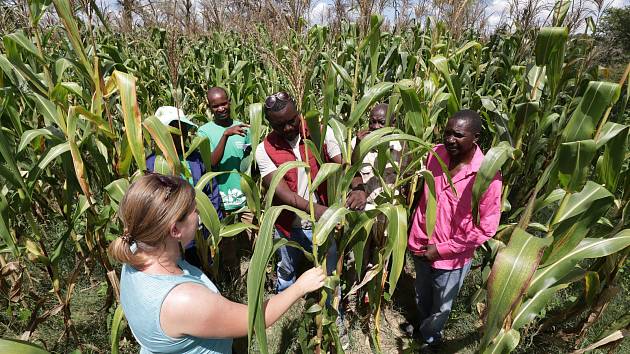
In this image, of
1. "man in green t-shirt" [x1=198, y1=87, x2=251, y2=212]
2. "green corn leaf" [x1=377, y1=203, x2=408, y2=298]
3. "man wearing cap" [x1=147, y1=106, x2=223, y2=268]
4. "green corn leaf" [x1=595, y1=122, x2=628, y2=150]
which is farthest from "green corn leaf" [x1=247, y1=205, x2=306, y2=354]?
"man in green t-shirt" [x1=198, y1=87, x2=251, y2=212]

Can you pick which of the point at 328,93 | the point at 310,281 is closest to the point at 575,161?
the point at 328,93

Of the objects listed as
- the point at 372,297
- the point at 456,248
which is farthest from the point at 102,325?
the point at 456,248

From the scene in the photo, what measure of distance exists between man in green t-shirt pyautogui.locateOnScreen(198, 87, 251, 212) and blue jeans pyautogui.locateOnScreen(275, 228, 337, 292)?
525 mm

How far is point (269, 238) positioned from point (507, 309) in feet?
2.88

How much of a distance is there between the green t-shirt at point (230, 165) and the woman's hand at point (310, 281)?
1606 millimetres

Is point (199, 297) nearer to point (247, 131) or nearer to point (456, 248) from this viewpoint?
point (456, 248)

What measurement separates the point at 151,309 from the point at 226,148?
1880 millimetres

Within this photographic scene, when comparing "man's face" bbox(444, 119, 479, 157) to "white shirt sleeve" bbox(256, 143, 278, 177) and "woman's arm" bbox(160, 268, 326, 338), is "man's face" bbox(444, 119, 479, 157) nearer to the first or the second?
"white shirt sleeve" bbox(256, 143, 278, 177)

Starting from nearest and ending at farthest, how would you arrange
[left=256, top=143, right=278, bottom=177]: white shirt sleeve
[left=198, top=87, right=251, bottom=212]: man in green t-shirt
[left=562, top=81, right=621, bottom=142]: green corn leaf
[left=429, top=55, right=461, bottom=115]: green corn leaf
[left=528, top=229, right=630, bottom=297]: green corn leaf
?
1. [left=562, top=81, right=621, bottom=142]: green corn leaf
2. [left=528, top=229, right=630, bottom=297]: green corn leaf
3. [left=429, top=55, right=461, bottom=115]: green corn leaf
4. [left=256, top=143, right=278, bottom=177]: white shirt sleeve
5. [left=198, top=87, right=251, bottom=212]: man in green t-shirt

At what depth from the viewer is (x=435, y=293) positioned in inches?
100

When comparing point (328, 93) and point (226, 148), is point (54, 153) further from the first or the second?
point (328, 93)

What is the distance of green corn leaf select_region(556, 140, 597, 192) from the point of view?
4.38 ft

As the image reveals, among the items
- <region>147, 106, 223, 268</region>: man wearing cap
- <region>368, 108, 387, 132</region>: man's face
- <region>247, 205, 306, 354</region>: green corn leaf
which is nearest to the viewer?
<region>247, 205, 306, 354</region>: green corn leaf

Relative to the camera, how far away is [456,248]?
2275mm
